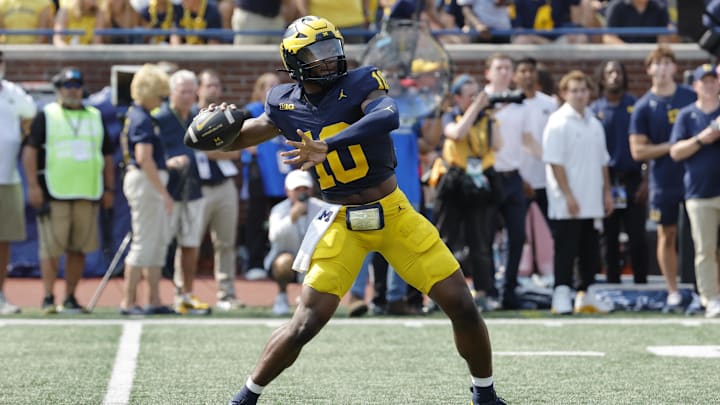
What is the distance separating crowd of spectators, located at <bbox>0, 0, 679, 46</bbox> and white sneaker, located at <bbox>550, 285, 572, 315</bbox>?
4.29 m

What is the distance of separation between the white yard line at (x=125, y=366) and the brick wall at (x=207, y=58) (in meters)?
5.04

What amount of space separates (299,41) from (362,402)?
1.82m

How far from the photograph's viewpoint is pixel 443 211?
11461mm

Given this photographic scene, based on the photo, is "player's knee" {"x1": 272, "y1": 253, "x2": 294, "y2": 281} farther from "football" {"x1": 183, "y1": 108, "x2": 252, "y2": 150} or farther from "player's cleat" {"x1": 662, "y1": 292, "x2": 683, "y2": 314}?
"football" {"x1": 183, "y1": 108, "x2": 252, "y2": 150}

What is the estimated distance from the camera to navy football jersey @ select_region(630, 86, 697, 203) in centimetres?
1184

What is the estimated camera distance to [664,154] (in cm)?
1172

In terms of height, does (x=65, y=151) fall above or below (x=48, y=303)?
above

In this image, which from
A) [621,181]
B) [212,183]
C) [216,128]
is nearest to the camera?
[216,128]

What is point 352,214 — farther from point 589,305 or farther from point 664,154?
point 664,154

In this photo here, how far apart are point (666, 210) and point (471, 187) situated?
68.8 inches

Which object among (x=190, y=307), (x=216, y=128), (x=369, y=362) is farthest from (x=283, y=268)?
(x=216, y=128)

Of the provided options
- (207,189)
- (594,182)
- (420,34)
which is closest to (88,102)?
(207,189)

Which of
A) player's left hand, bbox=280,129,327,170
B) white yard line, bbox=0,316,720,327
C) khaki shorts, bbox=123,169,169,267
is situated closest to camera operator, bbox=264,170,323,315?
white yard line, bbox=0,316,720,327

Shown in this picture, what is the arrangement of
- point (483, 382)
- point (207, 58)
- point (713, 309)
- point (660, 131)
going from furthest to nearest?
point (207, 58)
point (660, 131)
point (713, 309)
point (483, 382)
